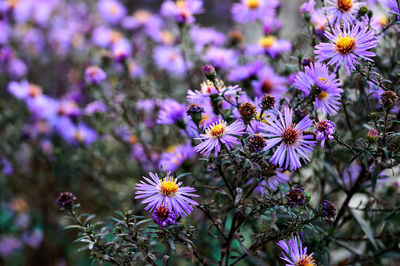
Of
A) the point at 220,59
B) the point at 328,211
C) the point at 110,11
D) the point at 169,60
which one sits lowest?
the point at 328,211

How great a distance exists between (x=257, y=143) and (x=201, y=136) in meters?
0.09

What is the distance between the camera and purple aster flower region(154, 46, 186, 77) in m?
1.44

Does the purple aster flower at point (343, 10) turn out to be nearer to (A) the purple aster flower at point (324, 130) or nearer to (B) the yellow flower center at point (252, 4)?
(A) the purple aster flower at point (324, 130)

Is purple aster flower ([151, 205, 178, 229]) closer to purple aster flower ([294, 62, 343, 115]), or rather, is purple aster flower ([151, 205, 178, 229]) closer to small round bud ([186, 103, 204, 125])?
small round bud ([186, 103, 204, 125])

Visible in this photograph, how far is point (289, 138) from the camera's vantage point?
0.57 m

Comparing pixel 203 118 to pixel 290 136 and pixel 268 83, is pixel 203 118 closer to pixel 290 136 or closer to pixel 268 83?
pixel 290 136

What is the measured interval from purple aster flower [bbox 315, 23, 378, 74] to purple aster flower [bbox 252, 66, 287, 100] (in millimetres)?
263

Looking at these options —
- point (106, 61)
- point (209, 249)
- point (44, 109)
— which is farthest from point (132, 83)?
point (209, 249)

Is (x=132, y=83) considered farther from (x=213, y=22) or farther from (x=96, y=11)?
(x=213, y=22)

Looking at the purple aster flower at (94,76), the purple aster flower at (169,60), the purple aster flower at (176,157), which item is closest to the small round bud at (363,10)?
the purple aster flower at (176,157)

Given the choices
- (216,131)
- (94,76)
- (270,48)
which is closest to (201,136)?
(216,131)

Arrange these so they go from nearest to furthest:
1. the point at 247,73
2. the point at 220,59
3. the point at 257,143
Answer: the point at 257,143
the point at 247,73
the point at 220,59

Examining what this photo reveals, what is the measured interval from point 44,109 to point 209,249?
781 mm

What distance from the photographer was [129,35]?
1644mm
